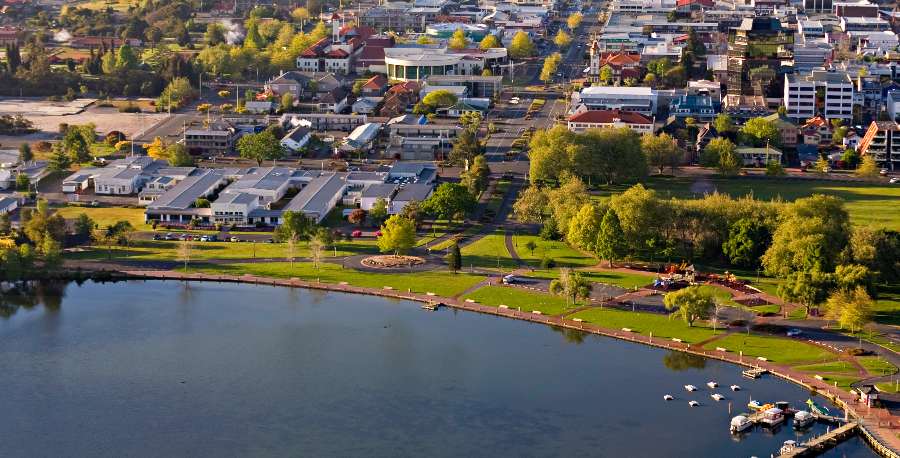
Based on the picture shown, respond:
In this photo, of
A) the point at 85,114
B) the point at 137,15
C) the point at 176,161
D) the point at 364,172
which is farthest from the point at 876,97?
the point at 137,15

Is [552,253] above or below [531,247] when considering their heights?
below

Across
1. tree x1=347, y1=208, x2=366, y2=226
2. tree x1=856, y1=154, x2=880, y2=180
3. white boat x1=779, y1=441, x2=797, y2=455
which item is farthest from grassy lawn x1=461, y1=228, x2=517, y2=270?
tree x1=856, y1=154, x2=880, y2=180

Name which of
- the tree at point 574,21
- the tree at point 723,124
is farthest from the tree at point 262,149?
the tree at point 574,21

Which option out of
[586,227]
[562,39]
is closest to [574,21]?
[562,39]

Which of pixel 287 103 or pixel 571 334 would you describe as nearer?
pixel 571 334

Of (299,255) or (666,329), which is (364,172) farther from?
(666,329)

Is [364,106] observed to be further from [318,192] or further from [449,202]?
[449,202]

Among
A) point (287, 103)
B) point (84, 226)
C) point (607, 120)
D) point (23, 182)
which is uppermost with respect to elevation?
point (287, 103)
